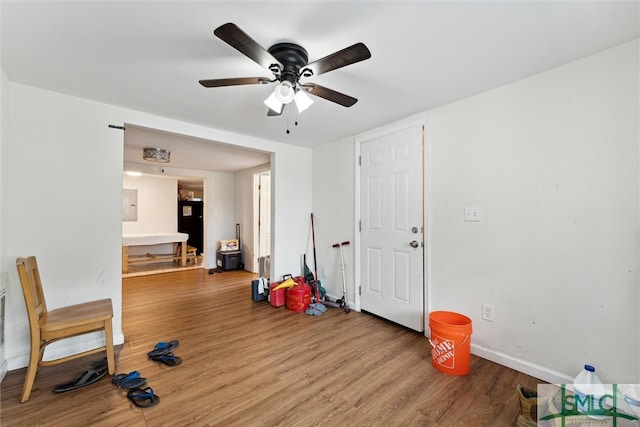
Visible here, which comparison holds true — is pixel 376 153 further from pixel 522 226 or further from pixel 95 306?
pixel 95 306

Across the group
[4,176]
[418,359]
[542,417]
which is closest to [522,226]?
[542,417]

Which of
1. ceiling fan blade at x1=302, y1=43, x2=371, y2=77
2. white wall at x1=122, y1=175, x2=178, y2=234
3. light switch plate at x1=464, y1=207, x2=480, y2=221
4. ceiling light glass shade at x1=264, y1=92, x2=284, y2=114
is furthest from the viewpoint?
white wall at x1=122, y1=175, x2=178, y2=234

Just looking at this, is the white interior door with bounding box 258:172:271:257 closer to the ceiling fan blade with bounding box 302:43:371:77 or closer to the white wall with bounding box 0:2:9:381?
the white wall with bounding box 0:2:9:381

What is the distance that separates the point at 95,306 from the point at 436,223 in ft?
9.89

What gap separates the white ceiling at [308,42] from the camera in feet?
4.32

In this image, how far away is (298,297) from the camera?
329 cm

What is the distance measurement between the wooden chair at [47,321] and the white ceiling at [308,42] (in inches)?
54.8

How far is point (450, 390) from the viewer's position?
1816 millimetres

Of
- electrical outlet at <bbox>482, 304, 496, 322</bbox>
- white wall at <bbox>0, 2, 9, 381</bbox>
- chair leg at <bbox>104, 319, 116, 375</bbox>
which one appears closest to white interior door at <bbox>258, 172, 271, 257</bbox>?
chair leg at <bbox>104, 319, 116, 375</bbox>

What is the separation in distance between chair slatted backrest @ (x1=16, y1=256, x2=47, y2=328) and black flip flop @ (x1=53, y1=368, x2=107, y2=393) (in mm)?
477

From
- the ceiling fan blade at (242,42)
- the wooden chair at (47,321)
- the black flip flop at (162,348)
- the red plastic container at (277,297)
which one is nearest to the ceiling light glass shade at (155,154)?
the wooden chair at (47,321)

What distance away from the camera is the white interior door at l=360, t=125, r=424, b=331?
2.67 metres

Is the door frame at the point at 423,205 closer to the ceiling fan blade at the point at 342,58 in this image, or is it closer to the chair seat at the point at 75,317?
the ceiling fan blade at the point at 342,58

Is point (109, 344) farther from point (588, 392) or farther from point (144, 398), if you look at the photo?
point (588, 392)
